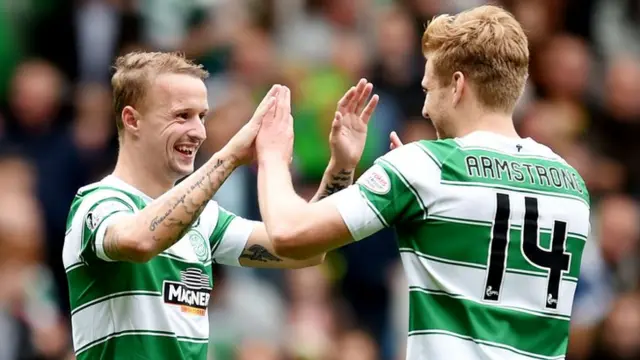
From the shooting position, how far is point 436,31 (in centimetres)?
637

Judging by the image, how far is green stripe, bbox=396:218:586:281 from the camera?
20.1ft

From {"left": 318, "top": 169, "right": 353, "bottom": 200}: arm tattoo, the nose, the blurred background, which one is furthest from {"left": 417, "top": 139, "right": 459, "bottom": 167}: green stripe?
the blurred background

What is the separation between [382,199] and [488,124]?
570 millimetres

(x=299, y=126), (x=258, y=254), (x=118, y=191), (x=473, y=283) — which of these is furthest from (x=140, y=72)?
(x=299, y=126)

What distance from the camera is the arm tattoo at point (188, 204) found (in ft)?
20.9

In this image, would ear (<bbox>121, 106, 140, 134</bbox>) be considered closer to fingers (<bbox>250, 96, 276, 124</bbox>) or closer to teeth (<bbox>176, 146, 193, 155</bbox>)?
teeth (<bbox>176, 146, 193, 155</bbox>)

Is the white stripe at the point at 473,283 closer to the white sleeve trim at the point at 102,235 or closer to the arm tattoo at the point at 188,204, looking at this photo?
the arm tattoo at the point at 188,204

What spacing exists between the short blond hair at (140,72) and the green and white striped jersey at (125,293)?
372 mm

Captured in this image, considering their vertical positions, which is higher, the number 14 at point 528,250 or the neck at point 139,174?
the neck at point 139,174

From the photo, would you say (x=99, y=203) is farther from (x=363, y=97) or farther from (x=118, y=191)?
(x=363, y=97)

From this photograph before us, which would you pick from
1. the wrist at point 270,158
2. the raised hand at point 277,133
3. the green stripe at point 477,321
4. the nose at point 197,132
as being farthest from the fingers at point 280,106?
the green stripe at point 477,321

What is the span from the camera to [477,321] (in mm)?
6113

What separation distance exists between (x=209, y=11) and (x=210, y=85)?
1.29 meters

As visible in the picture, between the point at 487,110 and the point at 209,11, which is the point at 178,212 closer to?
the point at 487,110
